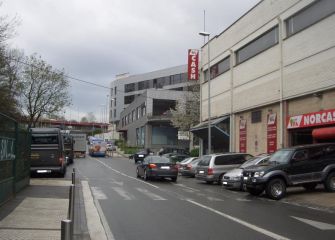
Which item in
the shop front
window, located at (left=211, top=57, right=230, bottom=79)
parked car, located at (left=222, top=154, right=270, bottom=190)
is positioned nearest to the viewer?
Result: parked car, located at (left=222, top=154, right=270, bottom=190)

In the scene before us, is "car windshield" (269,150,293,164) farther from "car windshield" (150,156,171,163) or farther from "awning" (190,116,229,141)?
"awning" (190,116,229,141)

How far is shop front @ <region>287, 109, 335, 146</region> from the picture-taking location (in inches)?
957

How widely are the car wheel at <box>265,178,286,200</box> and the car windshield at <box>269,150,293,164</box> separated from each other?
87 cm

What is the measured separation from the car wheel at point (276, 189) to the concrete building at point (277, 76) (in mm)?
6526

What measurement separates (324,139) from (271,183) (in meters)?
8.75

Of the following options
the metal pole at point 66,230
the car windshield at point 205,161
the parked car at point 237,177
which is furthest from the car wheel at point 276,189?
the metal pole at point 66,230

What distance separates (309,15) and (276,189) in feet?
41.7

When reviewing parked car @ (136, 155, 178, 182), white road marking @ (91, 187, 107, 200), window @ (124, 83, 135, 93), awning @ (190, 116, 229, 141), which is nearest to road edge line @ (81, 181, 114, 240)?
white road marking @ (91, 187, 107, 200)

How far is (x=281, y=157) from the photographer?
19406 millimetres

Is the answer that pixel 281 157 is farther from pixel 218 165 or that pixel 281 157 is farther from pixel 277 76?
pixel 277 76

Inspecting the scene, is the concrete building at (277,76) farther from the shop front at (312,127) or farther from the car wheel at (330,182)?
the car wheel at (330,182)

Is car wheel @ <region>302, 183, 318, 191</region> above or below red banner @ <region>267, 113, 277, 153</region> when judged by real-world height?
below

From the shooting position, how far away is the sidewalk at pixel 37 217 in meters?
9.27

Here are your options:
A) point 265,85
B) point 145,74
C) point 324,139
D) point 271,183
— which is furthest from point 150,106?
point 271,183
